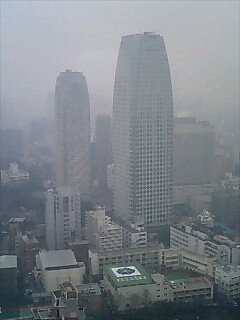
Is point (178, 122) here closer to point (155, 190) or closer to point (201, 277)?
point (155, 190)

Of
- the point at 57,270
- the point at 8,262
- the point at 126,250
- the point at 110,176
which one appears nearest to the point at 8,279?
the point at 8,262

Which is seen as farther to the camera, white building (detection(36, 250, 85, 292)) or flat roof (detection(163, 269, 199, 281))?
flat roof (detection(163, 269, 199, 281))

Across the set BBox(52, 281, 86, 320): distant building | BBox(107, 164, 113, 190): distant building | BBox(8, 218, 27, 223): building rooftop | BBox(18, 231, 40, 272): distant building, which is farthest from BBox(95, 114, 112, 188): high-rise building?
BBox(52, 281, 86, 320): distant building

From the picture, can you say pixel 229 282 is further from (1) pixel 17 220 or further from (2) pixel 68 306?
(1) pixel 17 220

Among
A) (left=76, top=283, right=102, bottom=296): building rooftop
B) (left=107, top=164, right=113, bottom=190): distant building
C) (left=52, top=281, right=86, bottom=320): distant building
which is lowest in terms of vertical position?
(left=76, top=283, right=102, bottom=296): building rooftop

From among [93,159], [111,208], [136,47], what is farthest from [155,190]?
[136,47]

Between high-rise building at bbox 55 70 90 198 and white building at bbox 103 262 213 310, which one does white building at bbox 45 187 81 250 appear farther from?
white building at bbox 103 262 213 310
